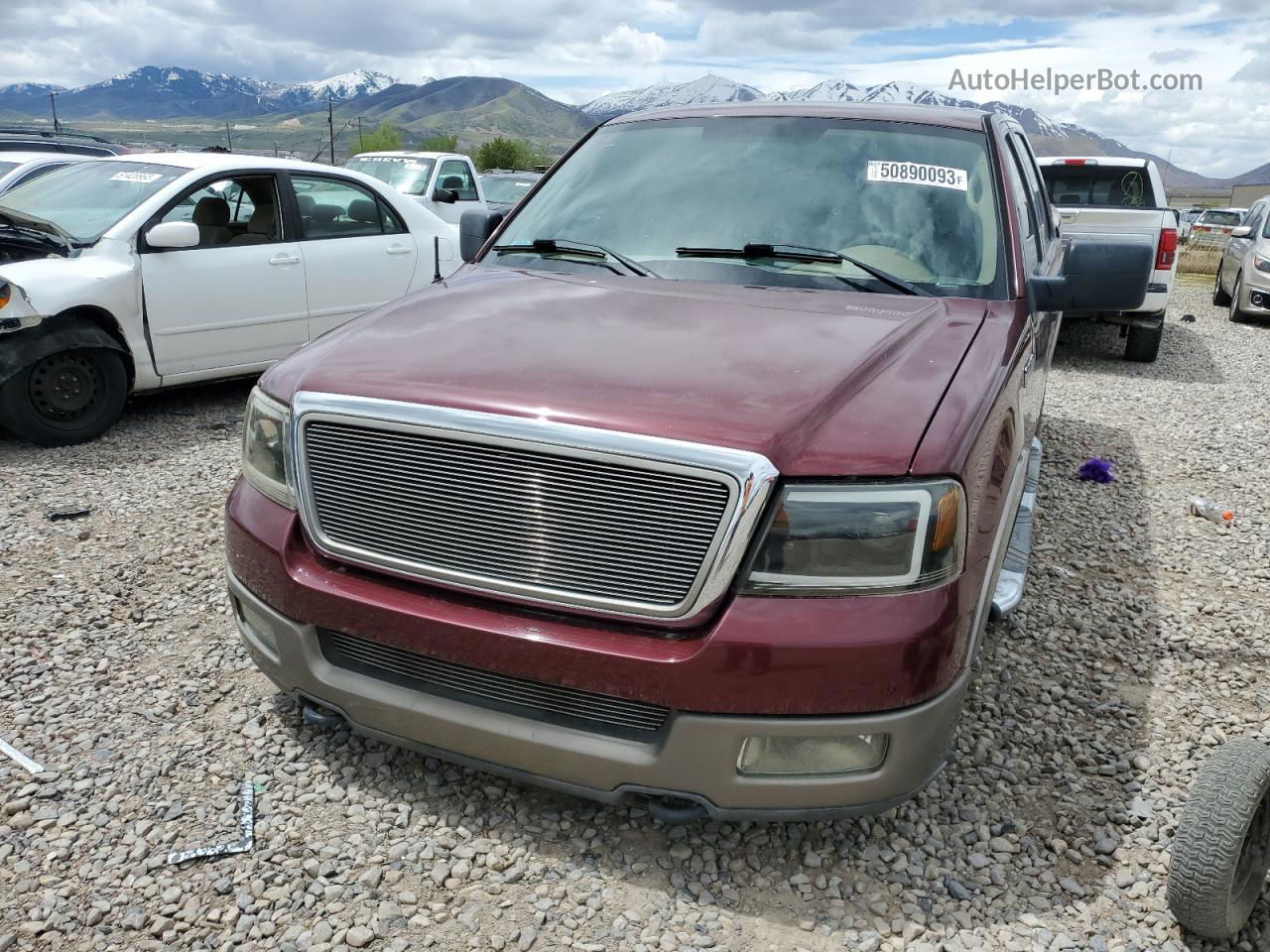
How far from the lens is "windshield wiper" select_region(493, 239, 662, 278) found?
3.21 m

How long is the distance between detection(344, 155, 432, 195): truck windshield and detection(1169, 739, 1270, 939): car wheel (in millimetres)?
13534

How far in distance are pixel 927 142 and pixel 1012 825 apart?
2288mm

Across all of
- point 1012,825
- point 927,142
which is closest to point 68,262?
point 927,142

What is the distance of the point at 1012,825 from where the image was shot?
107 inches

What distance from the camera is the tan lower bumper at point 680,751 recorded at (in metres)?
2.13

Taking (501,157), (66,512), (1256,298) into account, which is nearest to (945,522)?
(66,512)

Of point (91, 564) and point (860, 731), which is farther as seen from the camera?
point (91, 564)

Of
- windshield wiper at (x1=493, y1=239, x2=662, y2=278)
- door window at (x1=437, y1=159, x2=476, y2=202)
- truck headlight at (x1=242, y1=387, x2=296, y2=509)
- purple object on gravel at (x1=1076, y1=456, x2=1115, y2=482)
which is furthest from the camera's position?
door window at (x1=437, y1=159, x2=476, y2=202)

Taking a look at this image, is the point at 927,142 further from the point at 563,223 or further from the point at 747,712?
the point at 747,712

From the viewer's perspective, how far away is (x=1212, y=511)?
5.30 m

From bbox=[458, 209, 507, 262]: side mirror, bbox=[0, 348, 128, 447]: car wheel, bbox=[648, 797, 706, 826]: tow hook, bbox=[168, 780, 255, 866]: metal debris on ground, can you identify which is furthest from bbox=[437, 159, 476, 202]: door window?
bbox=[648, 797, 706, 826]: tow hook

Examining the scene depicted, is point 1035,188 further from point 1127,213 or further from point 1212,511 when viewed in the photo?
point 1127,213

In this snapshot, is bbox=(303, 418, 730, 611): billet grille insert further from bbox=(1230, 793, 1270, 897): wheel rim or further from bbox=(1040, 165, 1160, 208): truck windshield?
bbox=(1040, 165, 1160, 208): truck windshield

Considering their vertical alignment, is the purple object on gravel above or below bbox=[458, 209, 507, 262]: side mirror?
below
